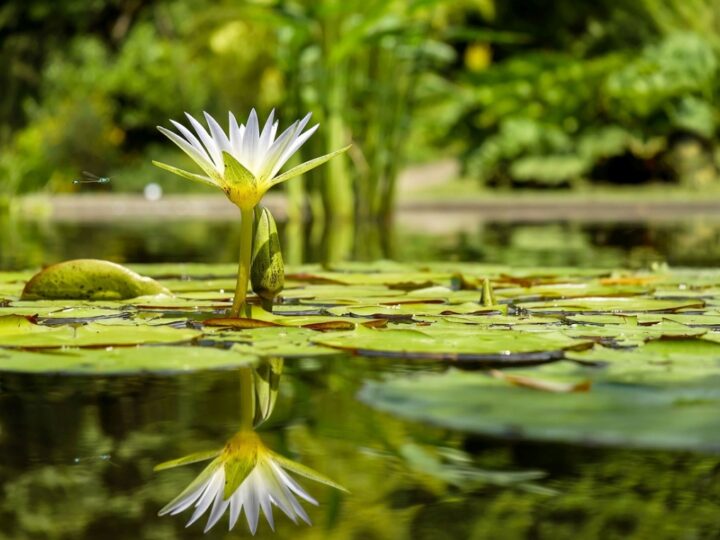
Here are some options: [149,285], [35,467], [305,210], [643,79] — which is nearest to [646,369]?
[35,467]

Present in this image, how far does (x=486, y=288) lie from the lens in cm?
283

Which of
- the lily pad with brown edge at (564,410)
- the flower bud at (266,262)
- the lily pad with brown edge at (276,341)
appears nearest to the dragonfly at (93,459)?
the lily pad with brown edge at (564,410)

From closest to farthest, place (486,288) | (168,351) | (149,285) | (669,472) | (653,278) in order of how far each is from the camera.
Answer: (669,472) < (168,351) < (486,288) < (149,285) < (653,278)

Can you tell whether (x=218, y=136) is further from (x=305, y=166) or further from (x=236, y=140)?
(x=305, y=166)

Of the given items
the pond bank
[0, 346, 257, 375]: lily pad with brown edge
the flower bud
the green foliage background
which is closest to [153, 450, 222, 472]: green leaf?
[0, 346, 257, 375]: lily pad with brown edge

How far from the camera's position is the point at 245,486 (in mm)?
1245

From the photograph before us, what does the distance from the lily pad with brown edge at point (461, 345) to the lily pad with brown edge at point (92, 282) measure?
0.87 metres

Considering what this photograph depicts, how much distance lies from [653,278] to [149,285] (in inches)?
55.0

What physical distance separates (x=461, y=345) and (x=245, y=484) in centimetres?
95

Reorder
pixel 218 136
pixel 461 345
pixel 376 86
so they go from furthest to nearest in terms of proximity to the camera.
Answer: pixel 376 86 < pixel 218 136 < pixel 461 345

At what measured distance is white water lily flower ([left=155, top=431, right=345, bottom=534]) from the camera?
1147mm

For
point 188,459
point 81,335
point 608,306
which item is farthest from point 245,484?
point 608,306

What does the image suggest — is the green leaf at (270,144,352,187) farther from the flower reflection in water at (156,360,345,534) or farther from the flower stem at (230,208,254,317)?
the flower reflection in water at (156,360,345,534)

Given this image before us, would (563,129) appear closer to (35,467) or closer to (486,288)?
(486,288)
